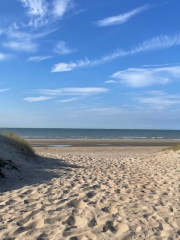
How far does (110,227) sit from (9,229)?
155cm

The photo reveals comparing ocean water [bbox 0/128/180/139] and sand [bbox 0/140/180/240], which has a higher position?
ocean water [bbox 0/128/180/139]

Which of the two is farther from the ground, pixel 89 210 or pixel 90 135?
pixel 90 135

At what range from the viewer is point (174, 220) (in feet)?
12.3

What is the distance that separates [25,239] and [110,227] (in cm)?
128

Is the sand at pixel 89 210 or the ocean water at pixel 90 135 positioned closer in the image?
the sand at pixel 89 210

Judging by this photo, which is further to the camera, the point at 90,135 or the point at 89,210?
the point at 90,135

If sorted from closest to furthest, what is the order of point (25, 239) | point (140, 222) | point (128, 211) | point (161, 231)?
point (25, 239) → point (161, 231) → point (140, 222) → point (128, 211)

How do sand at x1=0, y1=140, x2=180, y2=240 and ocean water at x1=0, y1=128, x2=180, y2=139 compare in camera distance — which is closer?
sand at x1=0, y1=140, x2=180, y2=240

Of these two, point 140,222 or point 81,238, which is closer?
point 81,238

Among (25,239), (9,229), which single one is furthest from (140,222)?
(9,229)

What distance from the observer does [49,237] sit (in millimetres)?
3186

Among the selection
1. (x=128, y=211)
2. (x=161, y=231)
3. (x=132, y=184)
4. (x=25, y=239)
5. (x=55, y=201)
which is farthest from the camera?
(x=132, y=184)

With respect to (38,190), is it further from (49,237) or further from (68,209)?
(49,237)

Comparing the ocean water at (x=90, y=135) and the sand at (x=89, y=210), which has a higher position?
the ocean water at (x=90, y=135)
